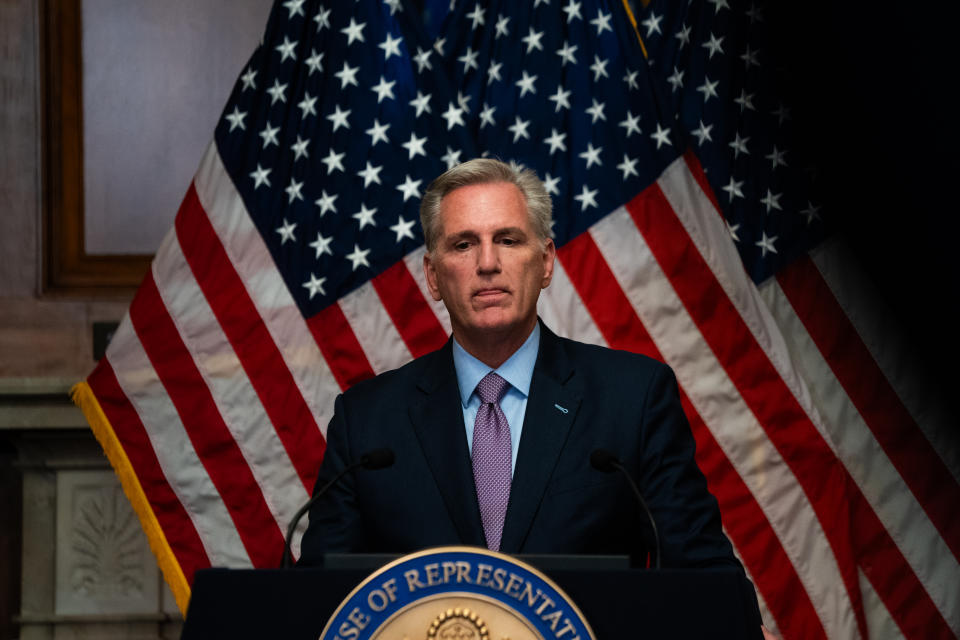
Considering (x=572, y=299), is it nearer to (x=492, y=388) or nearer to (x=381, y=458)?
(x=492, y=388)

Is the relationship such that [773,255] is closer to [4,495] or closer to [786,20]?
[786,20]

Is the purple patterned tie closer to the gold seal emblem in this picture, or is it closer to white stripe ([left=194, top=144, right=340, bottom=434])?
the gold seal emblem

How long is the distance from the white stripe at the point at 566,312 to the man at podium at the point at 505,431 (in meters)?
0.92

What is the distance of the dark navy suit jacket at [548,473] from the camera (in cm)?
165

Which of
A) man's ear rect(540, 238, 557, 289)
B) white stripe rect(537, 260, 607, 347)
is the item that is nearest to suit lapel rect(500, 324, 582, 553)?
man's ear rect(540, 238, 557, 289)

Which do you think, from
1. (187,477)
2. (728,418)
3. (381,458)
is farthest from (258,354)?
(381,458)

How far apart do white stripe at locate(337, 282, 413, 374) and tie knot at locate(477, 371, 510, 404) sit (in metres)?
1.05

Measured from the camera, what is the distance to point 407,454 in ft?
5.85

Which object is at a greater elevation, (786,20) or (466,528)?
(786,20)

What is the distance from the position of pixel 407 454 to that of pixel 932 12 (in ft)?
5.76

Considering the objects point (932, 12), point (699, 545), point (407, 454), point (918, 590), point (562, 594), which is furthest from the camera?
point (918, 590)

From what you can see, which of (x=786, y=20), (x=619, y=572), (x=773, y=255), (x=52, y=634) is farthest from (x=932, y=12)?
(x=52, y=634)

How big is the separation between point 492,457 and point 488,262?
357 mm

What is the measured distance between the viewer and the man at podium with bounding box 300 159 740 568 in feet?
5.46
